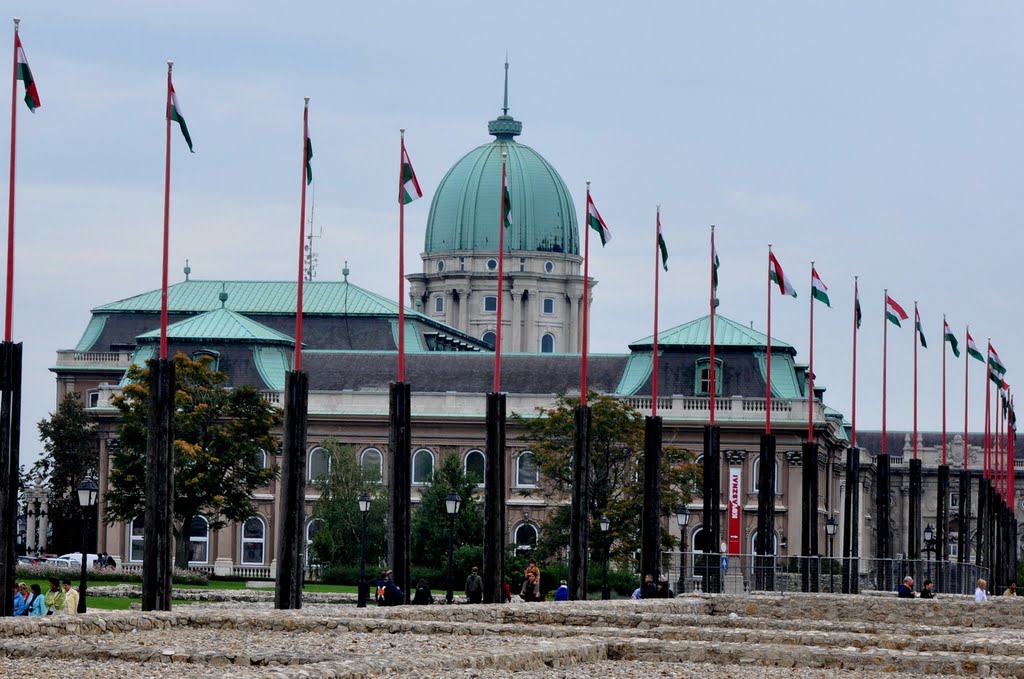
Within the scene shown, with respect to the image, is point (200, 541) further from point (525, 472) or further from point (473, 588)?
point (473, 588)

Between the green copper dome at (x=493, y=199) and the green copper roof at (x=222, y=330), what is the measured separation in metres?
58.9

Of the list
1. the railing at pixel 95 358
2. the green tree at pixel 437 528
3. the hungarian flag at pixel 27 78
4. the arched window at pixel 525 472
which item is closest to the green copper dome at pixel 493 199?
the railing at pixel 95 358

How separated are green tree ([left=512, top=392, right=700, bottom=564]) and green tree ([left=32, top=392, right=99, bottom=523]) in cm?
3348

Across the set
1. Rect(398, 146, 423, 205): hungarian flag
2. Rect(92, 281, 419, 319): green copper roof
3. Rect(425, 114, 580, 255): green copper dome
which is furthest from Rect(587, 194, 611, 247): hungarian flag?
Rect(425, 114, 580, 255): green copper dome

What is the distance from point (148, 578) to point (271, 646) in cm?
1313

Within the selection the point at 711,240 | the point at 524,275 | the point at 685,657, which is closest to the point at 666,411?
the point at 711,240

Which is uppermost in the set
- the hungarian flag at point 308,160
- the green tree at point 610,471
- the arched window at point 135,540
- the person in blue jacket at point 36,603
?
the hungarian flag at point 308,160

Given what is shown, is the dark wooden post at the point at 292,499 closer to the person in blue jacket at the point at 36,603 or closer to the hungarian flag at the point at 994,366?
the person in blue jacket at the point at 36,603

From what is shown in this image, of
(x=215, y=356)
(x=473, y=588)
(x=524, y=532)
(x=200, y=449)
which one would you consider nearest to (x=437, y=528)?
(x=200, y=449)

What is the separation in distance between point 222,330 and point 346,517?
2454cm

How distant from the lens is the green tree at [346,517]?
372 ft

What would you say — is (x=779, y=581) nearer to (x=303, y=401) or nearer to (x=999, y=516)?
(x=303, y=401)

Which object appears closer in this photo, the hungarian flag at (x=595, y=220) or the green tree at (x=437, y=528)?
the hungarian flag at (x=595, y=220)

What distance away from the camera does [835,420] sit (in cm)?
A: 14550
